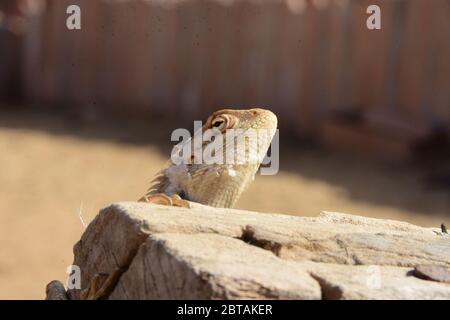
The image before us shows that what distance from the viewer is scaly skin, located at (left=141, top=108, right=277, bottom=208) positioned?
13.0 ft

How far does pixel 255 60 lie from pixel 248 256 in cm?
1205

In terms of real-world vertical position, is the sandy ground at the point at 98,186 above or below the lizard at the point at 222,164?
below

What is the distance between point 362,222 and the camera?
399 centimetres

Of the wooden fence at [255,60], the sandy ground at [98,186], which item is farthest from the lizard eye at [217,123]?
the wooden fence at [255,60]

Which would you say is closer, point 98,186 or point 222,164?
point 222,164

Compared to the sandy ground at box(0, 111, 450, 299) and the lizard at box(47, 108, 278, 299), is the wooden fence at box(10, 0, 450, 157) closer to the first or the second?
the sandy ground at box(0, 111, 450, 299)

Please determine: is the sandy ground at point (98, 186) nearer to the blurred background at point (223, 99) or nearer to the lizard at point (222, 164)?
the blurred background at point (223, 99)

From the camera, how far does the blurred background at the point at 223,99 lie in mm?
11242

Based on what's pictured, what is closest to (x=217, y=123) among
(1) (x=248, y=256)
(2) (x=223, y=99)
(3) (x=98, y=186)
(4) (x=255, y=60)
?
(1) (x=248, y=256)

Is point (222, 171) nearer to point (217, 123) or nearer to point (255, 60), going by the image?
point (217, 123)

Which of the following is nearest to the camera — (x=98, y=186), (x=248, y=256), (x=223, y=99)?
(x=248, y=256)

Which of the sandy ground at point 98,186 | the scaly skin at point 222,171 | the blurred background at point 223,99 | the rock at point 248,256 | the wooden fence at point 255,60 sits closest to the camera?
the rock at point 248,256

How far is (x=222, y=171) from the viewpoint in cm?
396

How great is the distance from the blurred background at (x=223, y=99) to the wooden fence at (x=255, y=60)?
0.02 m
